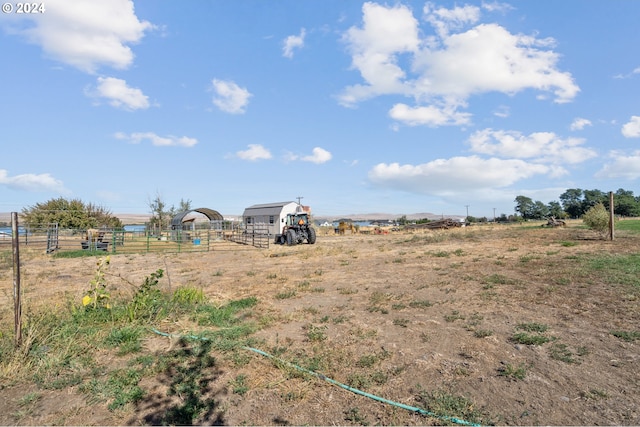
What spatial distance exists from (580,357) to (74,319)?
7254 millimetres

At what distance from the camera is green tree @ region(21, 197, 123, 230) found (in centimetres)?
3241

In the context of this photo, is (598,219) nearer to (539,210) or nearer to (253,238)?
(253,238)

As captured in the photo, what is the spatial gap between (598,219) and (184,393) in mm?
22251

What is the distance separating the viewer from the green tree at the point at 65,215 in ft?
106

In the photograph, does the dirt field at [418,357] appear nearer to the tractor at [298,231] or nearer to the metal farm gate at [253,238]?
the tractor at [298,231]

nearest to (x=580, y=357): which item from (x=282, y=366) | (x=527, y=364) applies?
(x=527, y=364)

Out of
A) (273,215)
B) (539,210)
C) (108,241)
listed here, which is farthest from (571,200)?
(108,241)

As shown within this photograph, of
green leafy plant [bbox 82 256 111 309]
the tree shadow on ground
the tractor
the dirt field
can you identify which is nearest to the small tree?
the dirt field

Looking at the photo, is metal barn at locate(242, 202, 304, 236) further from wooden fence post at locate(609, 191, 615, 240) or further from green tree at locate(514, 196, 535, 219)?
green tree at locate(514, 196, 535, 219)

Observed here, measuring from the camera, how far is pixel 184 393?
11.8 ft

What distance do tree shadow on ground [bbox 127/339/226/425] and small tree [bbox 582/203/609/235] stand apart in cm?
2158

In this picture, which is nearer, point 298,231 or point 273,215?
point 298,231

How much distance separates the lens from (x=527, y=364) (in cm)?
409

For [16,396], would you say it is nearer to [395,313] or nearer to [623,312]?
[395,313]
